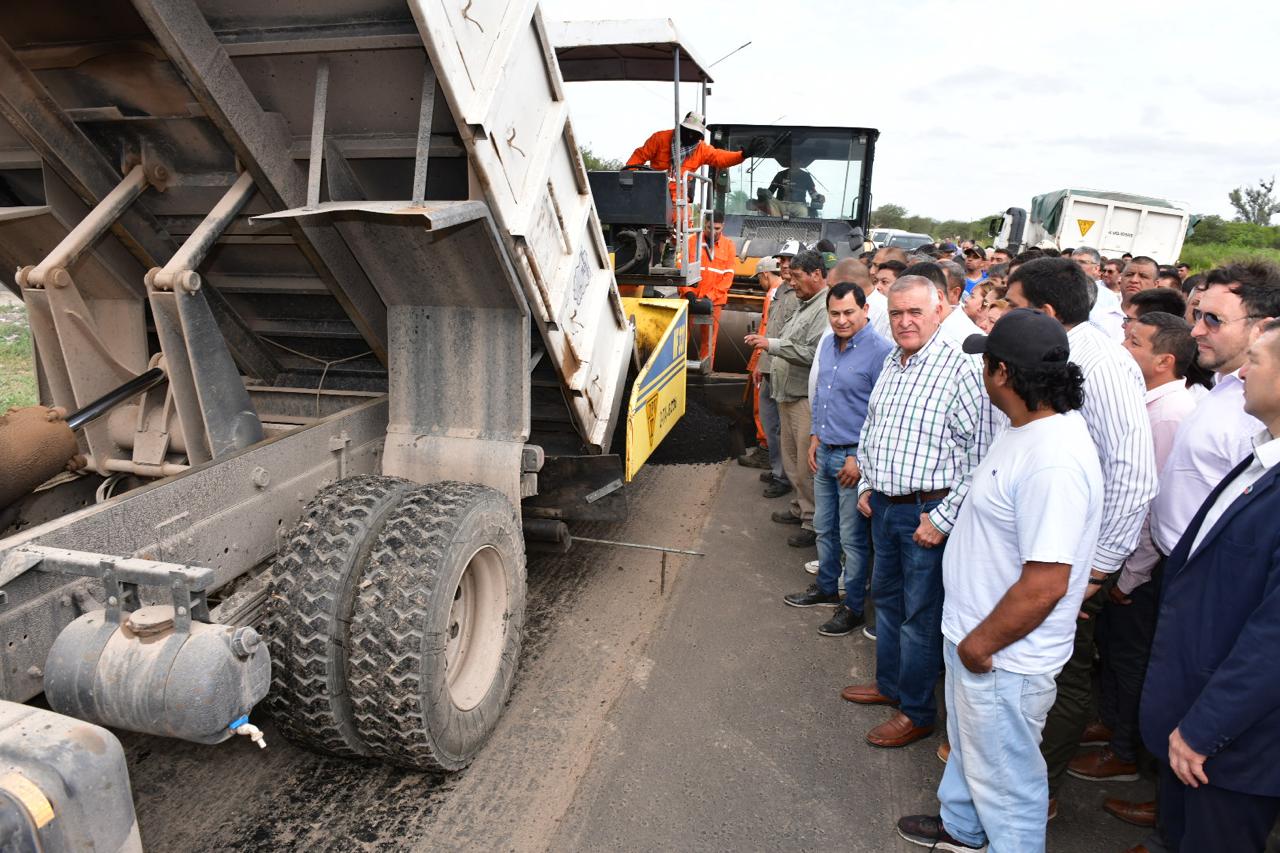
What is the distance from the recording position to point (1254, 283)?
337 centimetres

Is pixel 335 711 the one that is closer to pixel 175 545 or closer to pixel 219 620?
pixel 219 620

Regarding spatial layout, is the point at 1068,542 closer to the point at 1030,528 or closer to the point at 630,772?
the point at 1030,528

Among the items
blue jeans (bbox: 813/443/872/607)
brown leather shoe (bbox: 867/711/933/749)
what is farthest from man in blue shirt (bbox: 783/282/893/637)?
brown leather shoe (bbox: 867/711/933/749)

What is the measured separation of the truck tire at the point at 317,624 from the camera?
2.69 meters

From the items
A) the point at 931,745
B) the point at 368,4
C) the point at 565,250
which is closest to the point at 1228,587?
the point at 931,745

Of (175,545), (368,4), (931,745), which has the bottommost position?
(931,745)

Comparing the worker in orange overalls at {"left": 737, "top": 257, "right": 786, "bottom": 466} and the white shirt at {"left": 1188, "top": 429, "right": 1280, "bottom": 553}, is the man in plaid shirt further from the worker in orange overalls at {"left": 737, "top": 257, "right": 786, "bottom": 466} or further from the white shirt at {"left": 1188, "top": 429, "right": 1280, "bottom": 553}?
the worker in orange overalls at {"left": 737, "top": 257, "right": 786, "bottom": 466}

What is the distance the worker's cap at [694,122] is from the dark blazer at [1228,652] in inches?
162

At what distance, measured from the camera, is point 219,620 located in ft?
8.61

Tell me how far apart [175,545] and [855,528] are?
304cm

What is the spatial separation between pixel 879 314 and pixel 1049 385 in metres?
2.58

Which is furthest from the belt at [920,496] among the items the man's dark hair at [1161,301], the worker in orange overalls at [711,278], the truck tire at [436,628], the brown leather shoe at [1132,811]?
the worker in orange overalls at [711,278]

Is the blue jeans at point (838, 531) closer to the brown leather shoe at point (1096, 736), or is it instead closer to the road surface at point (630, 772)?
the road surface at point (630, 772)

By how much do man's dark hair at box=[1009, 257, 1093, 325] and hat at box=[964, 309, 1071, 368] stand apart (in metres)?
0.75
